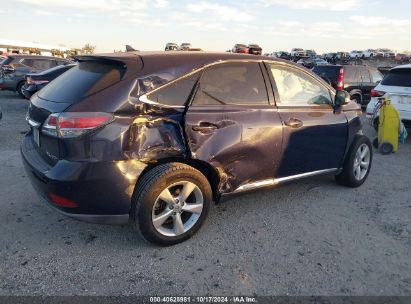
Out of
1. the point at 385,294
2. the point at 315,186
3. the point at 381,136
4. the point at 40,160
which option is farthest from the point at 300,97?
the point at 381,136

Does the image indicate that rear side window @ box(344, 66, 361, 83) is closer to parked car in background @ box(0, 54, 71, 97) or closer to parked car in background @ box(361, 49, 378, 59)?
parked car in background @ box(0, 54, 71, 97)

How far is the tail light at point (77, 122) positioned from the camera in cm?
291

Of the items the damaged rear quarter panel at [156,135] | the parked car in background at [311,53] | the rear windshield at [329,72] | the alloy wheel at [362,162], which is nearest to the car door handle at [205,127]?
A: the damaged rear quarter panel at [156,135]

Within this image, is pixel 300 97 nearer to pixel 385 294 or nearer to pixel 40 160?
pixel 385 294

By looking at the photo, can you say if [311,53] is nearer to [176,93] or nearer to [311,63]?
[311,63]

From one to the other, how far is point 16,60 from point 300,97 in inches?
522

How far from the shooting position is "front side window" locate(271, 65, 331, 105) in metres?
4.03

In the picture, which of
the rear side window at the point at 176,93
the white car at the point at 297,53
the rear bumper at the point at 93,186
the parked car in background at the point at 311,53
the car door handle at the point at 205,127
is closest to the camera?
the rear bumper at the point at 93,186

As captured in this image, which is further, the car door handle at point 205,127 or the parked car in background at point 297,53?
the parked car in background at point 297,53

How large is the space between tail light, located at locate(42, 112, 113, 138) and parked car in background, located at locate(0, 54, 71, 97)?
40.8 feet

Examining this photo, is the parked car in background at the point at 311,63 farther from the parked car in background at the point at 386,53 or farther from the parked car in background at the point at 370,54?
the parked car in background at the point at 370,54

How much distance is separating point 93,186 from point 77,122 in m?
0.52

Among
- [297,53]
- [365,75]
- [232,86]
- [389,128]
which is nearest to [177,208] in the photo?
[232,86]

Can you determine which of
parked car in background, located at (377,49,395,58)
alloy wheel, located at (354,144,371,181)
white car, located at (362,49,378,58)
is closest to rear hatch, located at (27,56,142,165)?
alloy wheel, located at (354,144,371,181)
